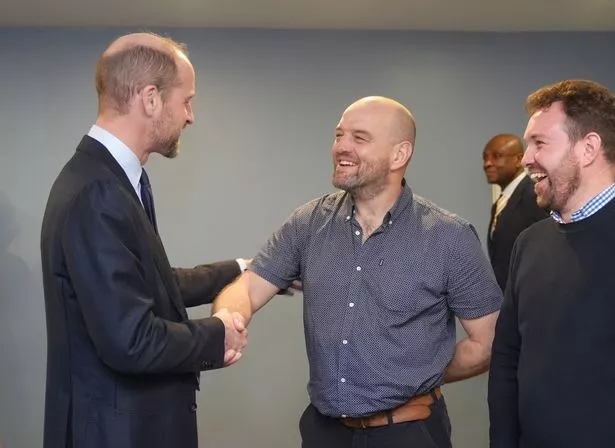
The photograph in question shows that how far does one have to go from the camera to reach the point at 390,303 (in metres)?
2.02

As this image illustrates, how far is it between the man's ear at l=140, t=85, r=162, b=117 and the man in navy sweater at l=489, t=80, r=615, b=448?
91cm

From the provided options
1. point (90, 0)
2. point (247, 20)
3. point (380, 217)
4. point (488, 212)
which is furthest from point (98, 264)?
point (488, 212)

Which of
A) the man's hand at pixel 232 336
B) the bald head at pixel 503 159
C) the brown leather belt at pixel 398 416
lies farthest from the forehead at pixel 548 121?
the bald head at pixel 503 159

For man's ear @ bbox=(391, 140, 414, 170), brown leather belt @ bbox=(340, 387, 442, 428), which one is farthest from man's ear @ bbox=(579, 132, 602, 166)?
brown leather belt @ bbox=(340, 387, 442, 428)

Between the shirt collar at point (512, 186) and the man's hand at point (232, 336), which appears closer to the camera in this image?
the man's hand at point (232, 336)

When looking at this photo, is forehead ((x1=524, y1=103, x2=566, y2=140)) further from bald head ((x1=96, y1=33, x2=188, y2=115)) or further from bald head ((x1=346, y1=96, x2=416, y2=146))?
bald head ((x1=96, y1=33, x2=188, y2=115))

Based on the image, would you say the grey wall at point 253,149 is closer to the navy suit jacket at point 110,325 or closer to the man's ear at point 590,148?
the navy suit jacket at point 110,325

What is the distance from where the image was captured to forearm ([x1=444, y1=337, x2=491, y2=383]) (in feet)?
6.88

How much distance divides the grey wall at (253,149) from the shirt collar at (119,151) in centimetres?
231

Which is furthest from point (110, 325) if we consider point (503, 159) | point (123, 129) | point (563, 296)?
point (503, 159)

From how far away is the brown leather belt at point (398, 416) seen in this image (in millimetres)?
1989

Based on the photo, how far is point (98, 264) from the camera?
1.59 m

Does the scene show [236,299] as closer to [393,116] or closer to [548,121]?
[393,116]

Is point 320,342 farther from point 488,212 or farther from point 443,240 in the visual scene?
point 488,212
